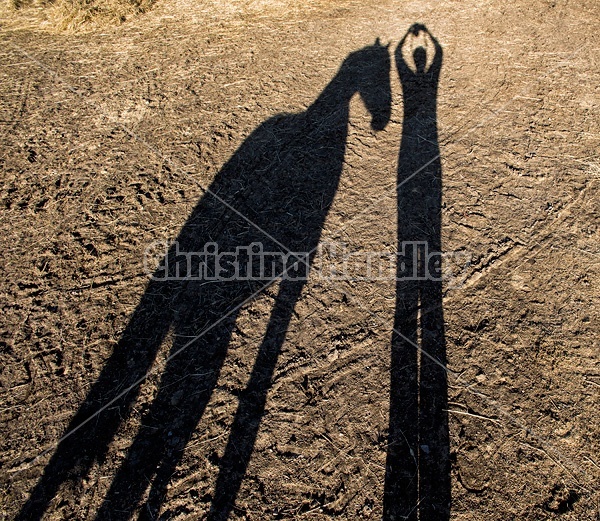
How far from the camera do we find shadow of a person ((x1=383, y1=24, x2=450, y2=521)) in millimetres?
2570

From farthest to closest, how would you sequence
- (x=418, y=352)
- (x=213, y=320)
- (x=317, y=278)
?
(x=317, y=278) → (x=213, y=320) → (x=418, y=352)

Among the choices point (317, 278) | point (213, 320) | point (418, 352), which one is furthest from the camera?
point (317, 278)

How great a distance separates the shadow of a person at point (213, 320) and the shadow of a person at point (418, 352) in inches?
27.7

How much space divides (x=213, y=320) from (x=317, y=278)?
35.8 inches

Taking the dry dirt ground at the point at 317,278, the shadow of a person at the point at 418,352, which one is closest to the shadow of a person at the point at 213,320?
the dry dirt ground at the point at 317,278

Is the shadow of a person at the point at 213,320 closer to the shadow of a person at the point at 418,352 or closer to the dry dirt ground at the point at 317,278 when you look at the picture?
the dry dirt ground at the point at 317,278

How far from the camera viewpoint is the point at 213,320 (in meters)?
3.42

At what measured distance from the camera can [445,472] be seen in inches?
103

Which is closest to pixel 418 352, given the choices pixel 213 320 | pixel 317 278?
pixel 317 278

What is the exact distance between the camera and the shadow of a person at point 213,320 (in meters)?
2.67

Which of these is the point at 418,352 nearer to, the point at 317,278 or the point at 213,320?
the point at 317,278

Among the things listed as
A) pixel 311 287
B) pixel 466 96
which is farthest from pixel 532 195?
pixel 311 287

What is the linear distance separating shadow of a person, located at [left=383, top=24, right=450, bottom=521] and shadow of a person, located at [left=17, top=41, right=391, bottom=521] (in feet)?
2.30

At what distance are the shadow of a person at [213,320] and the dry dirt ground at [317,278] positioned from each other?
6 centimetres
